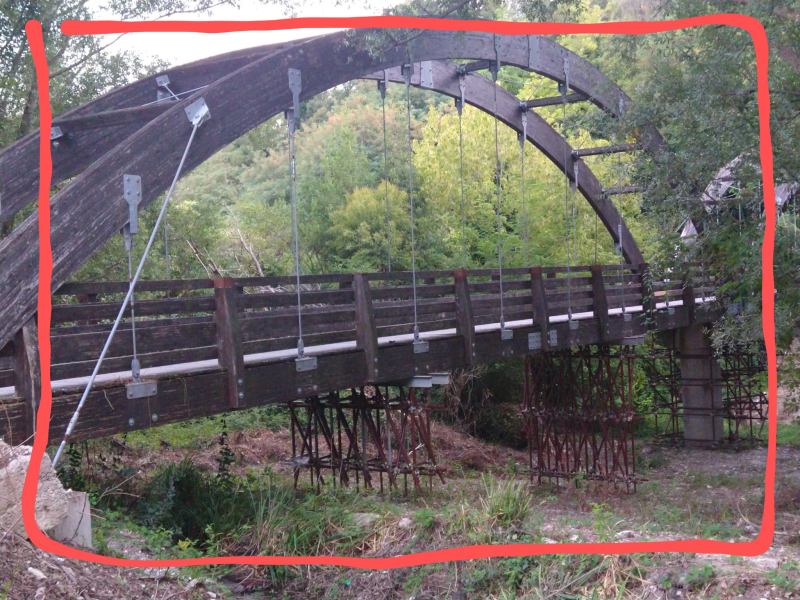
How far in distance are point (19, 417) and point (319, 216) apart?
18.6 metres

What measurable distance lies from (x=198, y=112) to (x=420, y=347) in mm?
3725

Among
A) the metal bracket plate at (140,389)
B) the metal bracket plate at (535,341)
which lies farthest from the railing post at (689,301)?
the metal bracket plate at (140,389)

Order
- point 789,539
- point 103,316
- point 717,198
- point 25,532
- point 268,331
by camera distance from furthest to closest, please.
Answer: point 717,198, point 789,539, point 268,331, point 103,316, point 25,532

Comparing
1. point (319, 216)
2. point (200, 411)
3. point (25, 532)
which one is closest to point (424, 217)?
point (319, 216)

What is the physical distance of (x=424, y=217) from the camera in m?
23.6

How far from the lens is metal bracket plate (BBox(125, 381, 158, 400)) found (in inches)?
252

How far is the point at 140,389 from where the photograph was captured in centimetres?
647

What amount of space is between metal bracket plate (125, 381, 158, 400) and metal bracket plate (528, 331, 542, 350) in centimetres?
681

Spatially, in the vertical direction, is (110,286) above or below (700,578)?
above

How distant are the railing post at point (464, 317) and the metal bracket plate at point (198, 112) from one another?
4.07m

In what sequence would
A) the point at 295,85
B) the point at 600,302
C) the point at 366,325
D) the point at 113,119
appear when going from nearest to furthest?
the point at 113,119 < the point at 295,85 < the point at 366,325 < the point at 600,302

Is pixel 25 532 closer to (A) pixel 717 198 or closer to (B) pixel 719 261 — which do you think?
(A) pixel 717 198

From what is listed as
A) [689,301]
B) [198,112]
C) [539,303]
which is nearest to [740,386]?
[689,301]

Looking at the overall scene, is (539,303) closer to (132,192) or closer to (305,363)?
(305,363)
